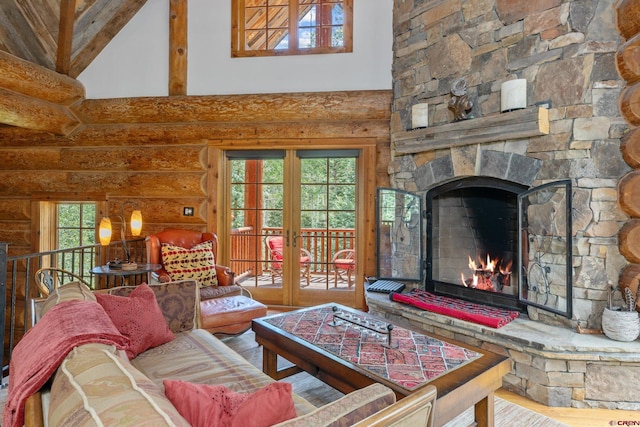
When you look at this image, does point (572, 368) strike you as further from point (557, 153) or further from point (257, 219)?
point (257, 219)

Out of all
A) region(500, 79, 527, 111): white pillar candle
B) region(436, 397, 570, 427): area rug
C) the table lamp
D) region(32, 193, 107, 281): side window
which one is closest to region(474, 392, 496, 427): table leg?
region(436, 397, 570, 427): area rug

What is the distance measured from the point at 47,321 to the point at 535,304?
3.11 m

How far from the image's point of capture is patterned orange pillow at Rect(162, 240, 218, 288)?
3990 millimetres

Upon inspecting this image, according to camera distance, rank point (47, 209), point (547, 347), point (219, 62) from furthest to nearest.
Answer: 1. point (47, 209)
2. point (219, 62)
3. point (547, 347)

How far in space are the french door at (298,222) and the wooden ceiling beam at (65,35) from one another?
2.09 m

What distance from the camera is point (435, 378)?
1.82 m

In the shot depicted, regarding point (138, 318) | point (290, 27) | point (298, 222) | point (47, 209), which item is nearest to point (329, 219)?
point (298, 222)

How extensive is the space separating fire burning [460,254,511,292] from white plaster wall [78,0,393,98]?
7.31 ft

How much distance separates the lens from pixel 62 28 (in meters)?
4.04

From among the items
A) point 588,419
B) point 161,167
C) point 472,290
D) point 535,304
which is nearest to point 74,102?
point 161,167

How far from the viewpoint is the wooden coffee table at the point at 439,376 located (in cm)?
174

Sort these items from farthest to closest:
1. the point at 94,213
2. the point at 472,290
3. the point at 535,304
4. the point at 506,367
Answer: the point at 94,213 → the point at 472,290 → the point at 535,304 → the point at 506,367

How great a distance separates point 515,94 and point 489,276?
5.24ft

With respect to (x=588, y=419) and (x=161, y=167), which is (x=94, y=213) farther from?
(x=588, y=419)
